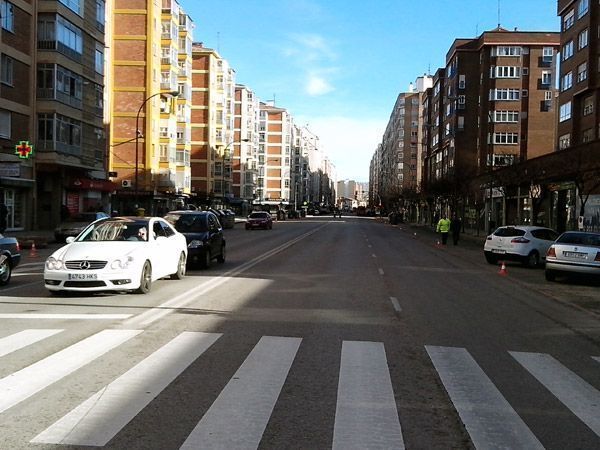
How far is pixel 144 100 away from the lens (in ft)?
198

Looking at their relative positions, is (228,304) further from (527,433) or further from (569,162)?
(569,162)

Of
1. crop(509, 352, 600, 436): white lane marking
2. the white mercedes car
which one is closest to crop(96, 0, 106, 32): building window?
the white mercedes car

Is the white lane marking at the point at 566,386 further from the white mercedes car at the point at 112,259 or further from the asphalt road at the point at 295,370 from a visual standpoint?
the white mercedes car at the point at 112,259

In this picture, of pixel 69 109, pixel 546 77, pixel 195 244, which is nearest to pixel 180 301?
pixel 195 244

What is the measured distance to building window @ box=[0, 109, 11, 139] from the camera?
34.1m

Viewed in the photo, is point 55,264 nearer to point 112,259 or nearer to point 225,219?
point 112,259

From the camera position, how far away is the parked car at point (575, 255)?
16250 millimetres

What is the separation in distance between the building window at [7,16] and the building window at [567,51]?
3895 centimetres

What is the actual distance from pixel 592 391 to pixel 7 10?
3591cm

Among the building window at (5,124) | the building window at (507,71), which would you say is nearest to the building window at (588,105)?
the building window at (507,71)

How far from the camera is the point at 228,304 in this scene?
36.8 ft

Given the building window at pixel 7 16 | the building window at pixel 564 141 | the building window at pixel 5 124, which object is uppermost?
the building window at pixel 7 16

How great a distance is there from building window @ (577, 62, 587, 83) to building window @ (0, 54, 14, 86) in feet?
124

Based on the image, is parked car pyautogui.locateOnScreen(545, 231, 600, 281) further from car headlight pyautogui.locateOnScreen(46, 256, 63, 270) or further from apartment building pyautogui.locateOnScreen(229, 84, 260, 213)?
apartment building pyautogui.locateOnScreen(229, 84, 260, 213)
